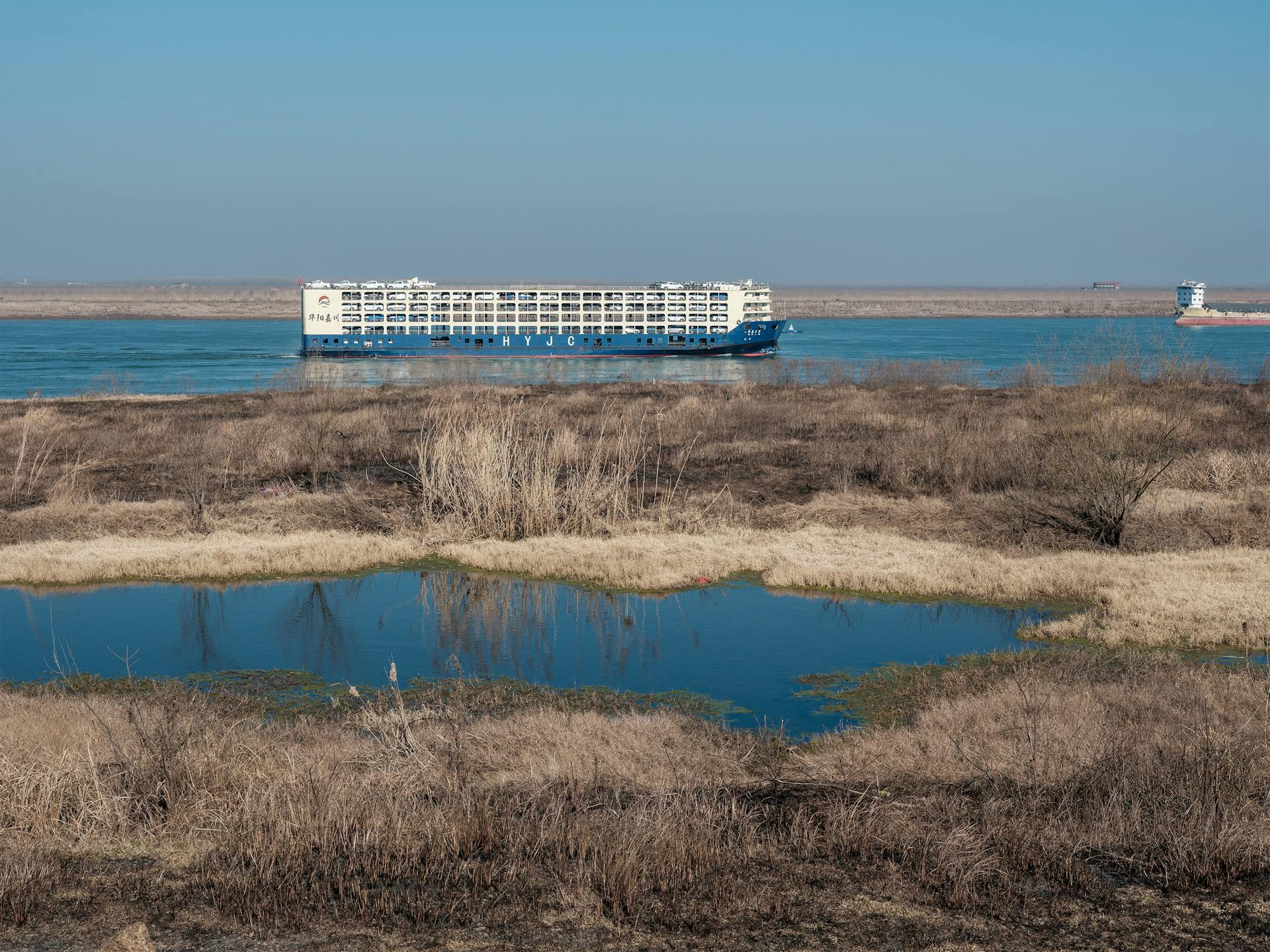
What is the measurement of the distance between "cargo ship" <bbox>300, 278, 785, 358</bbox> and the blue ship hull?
0.06 m

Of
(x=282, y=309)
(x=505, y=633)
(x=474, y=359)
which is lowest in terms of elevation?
(x=505, y=633)

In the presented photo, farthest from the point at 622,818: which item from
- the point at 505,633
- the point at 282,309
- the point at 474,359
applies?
the point at 282,309

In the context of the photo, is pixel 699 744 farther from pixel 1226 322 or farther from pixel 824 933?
pixel 1226 322

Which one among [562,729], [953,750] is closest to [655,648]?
[562,729]

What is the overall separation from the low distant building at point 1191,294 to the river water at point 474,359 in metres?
3.42

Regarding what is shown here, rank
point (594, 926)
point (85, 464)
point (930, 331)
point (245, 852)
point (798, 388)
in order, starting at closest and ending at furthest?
point (594, 926) → point (245, 852) → point (85, 464) → point (798, 388) → point (930, 331)

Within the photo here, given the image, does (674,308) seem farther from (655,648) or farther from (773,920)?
(773,920)

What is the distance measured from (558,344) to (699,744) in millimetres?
69466

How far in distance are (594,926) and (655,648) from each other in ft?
23.5

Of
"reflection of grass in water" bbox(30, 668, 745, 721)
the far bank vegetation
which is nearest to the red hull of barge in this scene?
the far bank vegetation

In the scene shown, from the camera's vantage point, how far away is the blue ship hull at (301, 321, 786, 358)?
76062mm

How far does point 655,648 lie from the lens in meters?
13.1

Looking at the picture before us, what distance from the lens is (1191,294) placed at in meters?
115

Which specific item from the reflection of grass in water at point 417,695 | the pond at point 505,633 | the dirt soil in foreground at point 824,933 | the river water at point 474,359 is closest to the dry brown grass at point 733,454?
the river water at point 474,359
